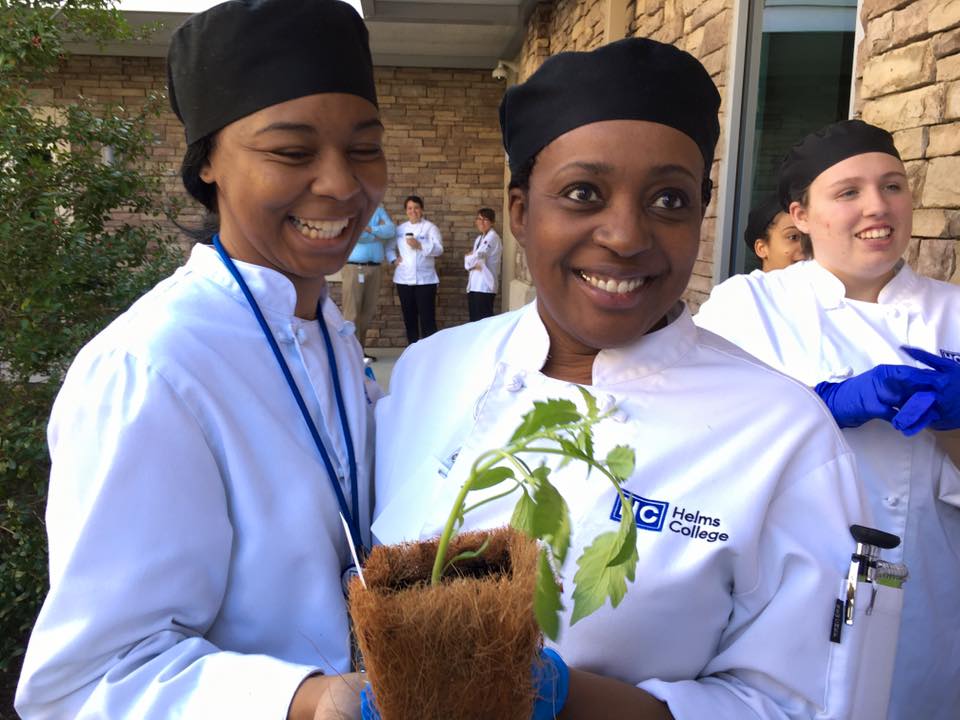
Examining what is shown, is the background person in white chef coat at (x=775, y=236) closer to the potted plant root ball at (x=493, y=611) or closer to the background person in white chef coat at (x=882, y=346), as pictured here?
the background person in white chef coat at (x=882, y=346)

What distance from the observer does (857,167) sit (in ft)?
7.73

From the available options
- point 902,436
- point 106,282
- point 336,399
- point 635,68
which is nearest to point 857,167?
point 902,436

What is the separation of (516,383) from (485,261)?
9409mm

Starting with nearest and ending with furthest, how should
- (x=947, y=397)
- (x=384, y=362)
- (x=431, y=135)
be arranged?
(x=947, y=397)
(x=384, y=362)
(x=431, y=135)

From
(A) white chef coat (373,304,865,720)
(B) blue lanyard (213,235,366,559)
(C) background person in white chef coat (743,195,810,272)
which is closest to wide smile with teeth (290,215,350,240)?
(B) blue lanyard (213,235,366,559)

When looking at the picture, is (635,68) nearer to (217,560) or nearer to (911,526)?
(217,560)

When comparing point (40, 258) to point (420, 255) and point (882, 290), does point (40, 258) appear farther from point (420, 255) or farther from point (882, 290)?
point (420, 255)

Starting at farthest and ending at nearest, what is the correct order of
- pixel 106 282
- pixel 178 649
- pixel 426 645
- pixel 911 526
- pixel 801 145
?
1. pixel 106 282
2. pixel 801 145
3. pixel 911 526
4. pixel 178 649
5. pixel 426 645

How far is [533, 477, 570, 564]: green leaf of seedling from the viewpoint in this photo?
742mm

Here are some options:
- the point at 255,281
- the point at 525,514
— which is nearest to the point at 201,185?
the point at 255,281

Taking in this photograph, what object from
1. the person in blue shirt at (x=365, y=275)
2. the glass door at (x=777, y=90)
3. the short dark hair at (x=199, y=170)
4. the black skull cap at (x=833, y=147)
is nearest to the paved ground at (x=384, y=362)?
the person in blue shirt at (x=365, y=275)

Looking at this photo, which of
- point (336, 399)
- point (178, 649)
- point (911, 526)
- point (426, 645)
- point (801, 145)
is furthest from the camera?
point (801, 145)

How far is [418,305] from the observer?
1098 cm

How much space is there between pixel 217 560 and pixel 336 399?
434 mm
